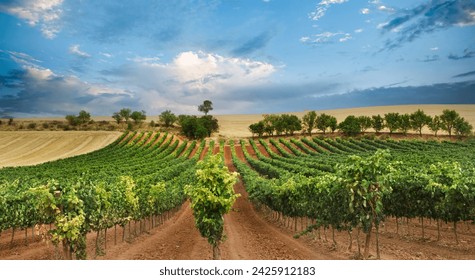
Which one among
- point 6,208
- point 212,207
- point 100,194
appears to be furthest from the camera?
point 6,208

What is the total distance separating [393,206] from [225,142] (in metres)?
94.9

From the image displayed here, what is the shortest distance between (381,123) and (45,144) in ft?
386

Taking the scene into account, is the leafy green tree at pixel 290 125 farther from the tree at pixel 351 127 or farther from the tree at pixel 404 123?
the tree at pixel 404 123

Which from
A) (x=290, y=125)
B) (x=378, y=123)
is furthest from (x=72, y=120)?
(x=378, y=123)

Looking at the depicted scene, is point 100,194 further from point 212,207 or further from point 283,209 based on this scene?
point 283,209

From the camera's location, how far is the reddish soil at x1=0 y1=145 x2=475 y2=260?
21156 mm

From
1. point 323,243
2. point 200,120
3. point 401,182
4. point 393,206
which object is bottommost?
point 323,243

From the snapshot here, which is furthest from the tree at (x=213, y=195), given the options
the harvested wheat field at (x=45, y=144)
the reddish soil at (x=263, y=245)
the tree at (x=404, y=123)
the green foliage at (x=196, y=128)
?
the tree at (x=404, y=123)

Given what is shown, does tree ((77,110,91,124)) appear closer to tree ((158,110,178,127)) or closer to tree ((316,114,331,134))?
tree ((158,110,178,127))

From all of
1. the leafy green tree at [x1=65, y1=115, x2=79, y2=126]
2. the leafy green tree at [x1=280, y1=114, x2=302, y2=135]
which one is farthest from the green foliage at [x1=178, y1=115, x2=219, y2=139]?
the leafy green tree at [x1=65, y1=115, x2=79, y2=126]

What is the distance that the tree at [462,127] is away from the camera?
108m
